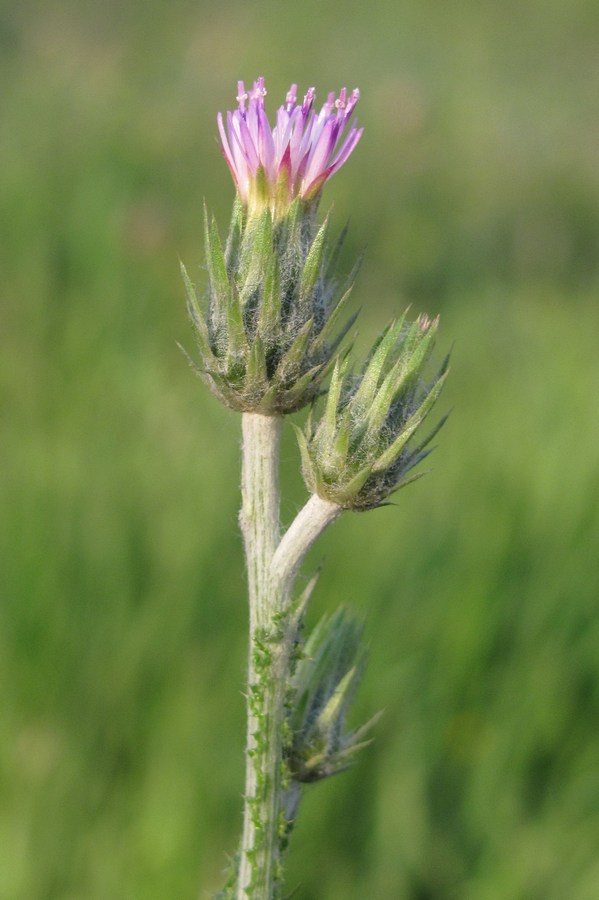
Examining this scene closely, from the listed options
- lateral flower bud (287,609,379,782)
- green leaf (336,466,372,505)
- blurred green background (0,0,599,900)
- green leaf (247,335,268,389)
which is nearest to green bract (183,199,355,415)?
green leaf (247,335,268,389)

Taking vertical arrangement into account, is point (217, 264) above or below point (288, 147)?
below

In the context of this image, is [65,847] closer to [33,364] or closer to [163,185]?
[33,364]

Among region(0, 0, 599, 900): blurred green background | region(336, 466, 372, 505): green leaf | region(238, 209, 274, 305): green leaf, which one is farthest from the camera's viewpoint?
region(0, 0, 599, 900): blurred green background

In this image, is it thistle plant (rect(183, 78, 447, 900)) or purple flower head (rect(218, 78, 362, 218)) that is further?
purple flower head (rect(218, 78, 362, 218))

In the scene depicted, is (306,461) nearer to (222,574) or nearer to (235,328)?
(235,328)

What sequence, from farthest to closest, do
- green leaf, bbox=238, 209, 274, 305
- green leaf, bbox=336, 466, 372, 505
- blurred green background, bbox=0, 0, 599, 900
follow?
1. blurred green background, bbox=0, 0, 599, 900
2. green leaf, bbox=238, 209, 274, 305
3. green leaf, bbox=336, 466, 372, 505

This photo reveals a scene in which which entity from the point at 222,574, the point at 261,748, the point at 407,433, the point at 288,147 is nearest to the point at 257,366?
the point at 407,433

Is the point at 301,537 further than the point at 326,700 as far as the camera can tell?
No

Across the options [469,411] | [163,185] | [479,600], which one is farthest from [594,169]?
[479,600]

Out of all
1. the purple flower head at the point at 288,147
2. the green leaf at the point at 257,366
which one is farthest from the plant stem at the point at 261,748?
the purple flower head at the point at 288,147

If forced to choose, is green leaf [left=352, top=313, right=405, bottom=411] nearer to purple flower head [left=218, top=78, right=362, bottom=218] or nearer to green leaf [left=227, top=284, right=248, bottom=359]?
green leaf [left=227, top=284, right=248, bottom=359]
